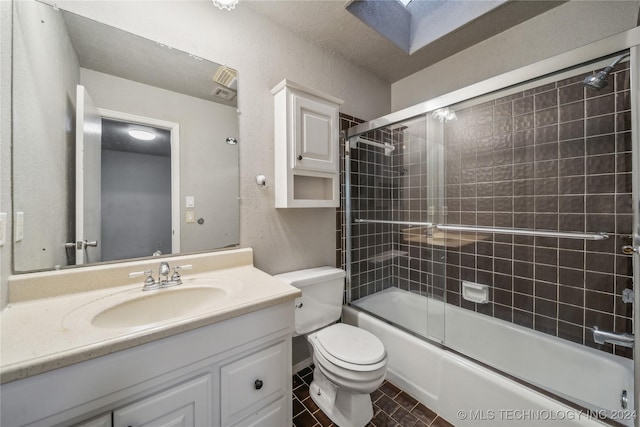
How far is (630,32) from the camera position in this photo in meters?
A: 0.94

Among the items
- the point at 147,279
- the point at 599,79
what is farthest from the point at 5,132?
the point at 599,79

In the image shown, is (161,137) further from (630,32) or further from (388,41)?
(630,32)

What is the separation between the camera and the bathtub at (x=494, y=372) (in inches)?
41.1

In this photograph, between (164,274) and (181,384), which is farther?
(164,274)

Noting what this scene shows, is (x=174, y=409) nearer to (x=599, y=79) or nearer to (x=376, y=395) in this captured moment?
(x=376, y=395)

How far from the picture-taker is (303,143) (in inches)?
59.2

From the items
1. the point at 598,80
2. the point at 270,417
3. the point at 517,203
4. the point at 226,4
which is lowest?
the point at 270,417

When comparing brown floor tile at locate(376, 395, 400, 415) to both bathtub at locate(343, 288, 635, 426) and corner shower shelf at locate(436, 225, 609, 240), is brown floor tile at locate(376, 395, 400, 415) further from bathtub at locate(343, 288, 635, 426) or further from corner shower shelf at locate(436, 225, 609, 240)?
corner shower shelf at locate(436, 225, 609, 240)

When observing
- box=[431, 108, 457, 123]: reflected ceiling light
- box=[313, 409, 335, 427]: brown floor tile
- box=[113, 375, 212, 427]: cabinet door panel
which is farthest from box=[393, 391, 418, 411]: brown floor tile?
box=[431, 108, 457, 123]: reflected ceiling light

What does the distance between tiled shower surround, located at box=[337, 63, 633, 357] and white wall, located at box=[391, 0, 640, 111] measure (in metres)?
0.33

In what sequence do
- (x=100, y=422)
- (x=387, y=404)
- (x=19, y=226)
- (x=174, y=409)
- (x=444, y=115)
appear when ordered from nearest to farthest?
(x=100, y=422), (x=174, y=409), (x=19, y=226), (x=387, y=404), (x=444, y=115)

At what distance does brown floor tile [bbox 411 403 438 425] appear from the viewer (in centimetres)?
130

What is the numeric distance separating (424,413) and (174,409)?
1336 mm

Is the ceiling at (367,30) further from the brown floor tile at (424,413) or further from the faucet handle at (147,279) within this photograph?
the brown floor tile at (424,413)
